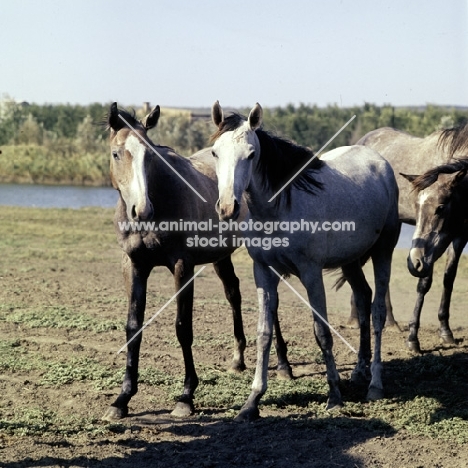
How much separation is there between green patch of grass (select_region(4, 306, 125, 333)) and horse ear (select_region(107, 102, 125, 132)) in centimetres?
297

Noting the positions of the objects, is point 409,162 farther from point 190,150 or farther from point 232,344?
point 190,150

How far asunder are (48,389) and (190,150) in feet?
95.0

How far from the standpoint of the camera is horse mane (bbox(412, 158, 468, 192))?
630cm

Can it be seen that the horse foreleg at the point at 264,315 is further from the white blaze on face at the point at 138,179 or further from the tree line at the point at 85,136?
the tree line at the point at 85,136

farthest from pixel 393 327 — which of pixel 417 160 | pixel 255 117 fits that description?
pixel 255 117

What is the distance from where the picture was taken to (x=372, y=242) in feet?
21.2

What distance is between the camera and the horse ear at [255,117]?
5.23 metres

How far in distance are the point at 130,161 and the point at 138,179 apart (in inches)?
7.0

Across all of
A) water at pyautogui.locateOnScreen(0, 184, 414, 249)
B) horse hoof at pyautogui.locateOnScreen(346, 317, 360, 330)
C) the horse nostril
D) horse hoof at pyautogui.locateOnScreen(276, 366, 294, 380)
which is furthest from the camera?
water at pyautogui.locateOnScreen(0, 184, 414, 249)

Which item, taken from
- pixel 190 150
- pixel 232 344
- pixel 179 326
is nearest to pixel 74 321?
pixel 232 344

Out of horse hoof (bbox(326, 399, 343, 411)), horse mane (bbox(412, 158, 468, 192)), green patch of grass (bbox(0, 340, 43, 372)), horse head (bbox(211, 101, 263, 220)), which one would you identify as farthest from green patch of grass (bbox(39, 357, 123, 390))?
horse mane (bbox(412, 158, 468, 192))

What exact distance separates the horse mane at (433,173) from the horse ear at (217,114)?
6.19ft

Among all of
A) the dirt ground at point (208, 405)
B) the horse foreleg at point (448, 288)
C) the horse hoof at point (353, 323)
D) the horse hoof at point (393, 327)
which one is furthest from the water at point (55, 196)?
the horse foreleg at point (448, 288)

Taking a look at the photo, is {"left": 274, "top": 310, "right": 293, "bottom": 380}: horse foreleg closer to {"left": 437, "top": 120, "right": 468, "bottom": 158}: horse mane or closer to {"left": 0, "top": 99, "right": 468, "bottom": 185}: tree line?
{"left": 437, "top": 120, "right": 468, "bottom": 158}: horse mane
